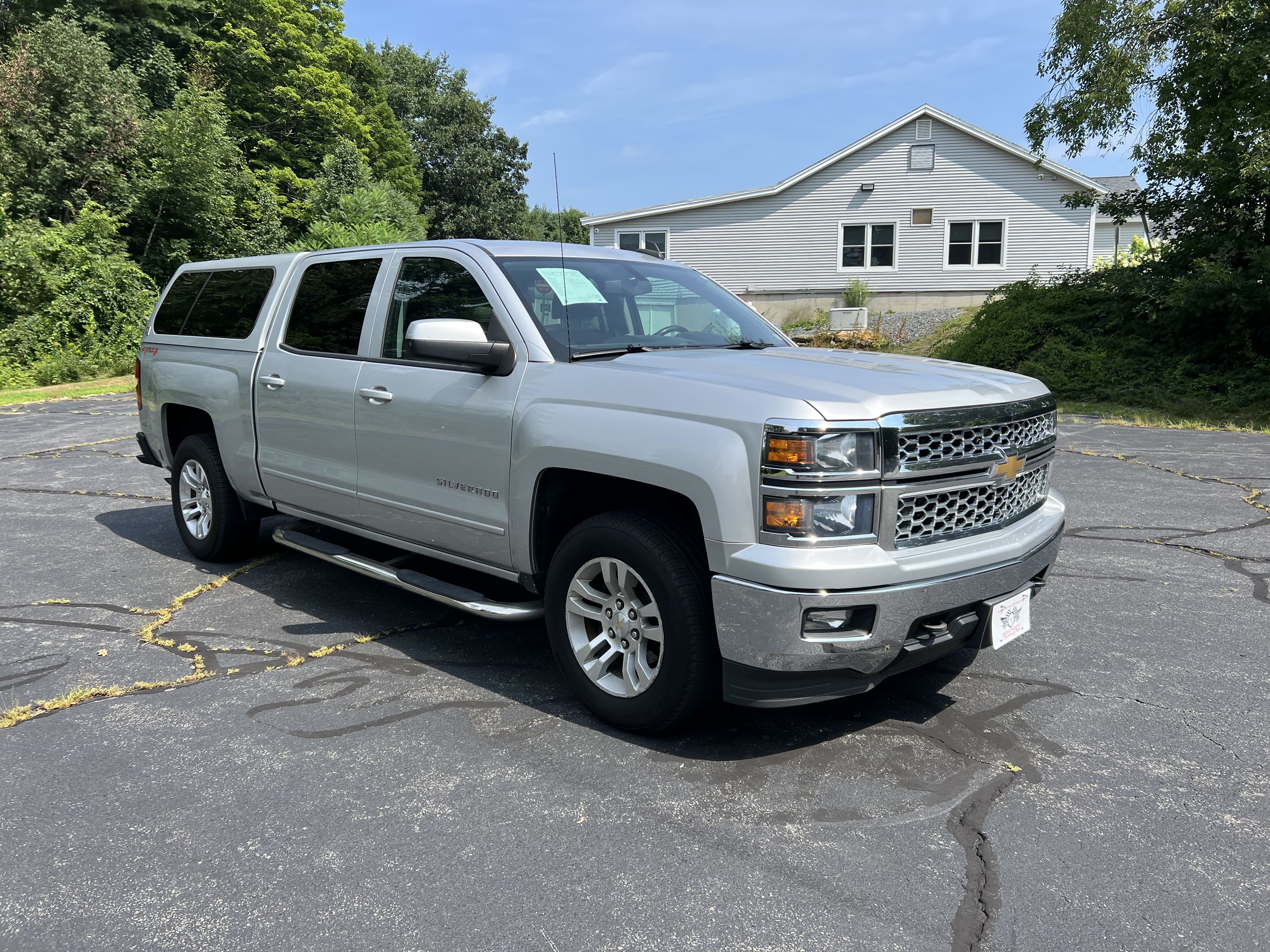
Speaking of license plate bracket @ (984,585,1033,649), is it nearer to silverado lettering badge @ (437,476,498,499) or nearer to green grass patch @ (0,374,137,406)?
silverado lettering badge @ (437,476,498,499)

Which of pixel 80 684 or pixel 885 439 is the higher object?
pixel 885 439

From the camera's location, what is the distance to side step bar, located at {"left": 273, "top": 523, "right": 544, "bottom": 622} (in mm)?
3965

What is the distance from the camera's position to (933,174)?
2684cm

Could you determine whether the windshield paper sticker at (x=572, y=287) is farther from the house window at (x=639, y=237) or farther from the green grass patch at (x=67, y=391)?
the house window at (x=639, y=237)

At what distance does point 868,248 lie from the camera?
27.8 meters

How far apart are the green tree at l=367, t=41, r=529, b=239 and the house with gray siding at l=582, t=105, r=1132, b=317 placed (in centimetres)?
3111

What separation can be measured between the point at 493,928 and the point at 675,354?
8.02ft

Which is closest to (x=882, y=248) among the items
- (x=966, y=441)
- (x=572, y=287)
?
(x=572, y=287)

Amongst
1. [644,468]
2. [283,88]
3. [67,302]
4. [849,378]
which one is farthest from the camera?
[283,88]

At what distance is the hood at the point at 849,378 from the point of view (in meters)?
3.21

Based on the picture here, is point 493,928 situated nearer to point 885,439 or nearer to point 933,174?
point 885,439

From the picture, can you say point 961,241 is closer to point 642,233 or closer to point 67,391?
point 642,233

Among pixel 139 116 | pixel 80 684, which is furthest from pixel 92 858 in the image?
pixel 139 116

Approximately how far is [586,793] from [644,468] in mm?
1147
